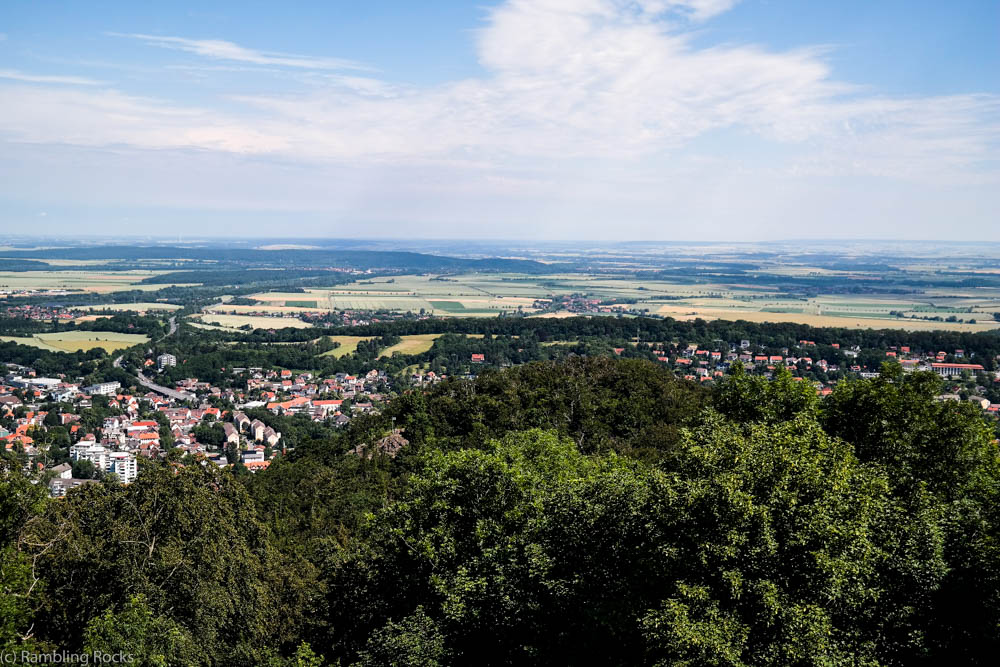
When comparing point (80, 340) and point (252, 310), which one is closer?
point (80, 340)

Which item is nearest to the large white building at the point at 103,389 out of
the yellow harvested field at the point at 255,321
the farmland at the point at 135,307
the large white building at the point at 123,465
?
the large white building at the point at 123,465

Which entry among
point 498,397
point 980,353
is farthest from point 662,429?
point 980,353

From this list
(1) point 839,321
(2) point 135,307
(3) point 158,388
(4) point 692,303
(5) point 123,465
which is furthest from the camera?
(2) point 135,307

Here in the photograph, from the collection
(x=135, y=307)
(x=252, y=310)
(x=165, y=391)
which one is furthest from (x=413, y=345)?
(x=135, y=307)

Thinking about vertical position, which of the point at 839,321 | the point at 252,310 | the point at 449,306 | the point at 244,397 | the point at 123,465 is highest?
the point at 839,321

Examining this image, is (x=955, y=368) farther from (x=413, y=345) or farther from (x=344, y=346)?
(x=344, y=346)

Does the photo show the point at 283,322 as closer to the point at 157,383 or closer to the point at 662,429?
the point at 157,383

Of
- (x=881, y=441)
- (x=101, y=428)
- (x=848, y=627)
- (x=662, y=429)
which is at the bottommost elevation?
(x=101, y=428)
